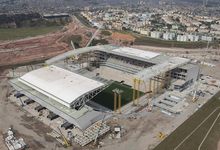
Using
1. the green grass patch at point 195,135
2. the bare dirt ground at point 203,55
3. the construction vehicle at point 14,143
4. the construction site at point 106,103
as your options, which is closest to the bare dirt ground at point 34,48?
the construction site at point 106,103

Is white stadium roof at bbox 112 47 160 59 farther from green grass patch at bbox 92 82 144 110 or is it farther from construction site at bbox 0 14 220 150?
green grass patch at bbox 92 82 144 110

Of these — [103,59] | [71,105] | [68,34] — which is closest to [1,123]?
[71,105]

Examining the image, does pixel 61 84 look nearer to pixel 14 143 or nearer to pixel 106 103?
pixel 106 103

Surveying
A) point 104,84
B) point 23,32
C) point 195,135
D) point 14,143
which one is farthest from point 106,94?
point 23,32

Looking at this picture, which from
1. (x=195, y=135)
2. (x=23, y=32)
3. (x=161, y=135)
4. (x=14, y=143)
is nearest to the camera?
(x=14, y=143)

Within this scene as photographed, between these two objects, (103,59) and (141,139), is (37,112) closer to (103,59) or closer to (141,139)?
(141,139)

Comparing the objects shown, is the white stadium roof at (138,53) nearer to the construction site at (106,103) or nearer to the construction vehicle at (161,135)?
the construction site at (106,103)
